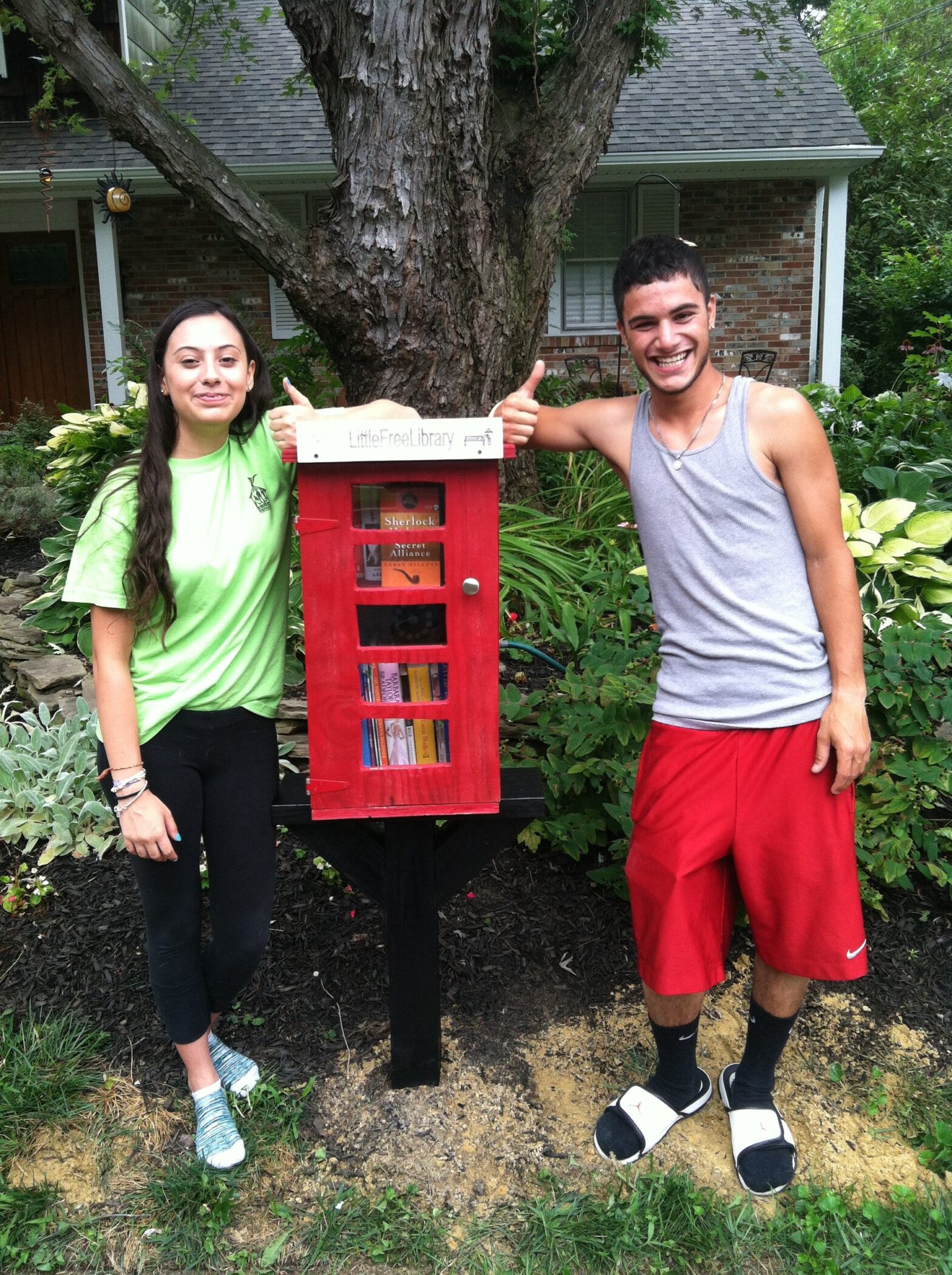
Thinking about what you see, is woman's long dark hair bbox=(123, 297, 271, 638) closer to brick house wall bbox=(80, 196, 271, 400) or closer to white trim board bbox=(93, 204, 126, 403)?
white trim board bbox=(93, 204, 126, 403)

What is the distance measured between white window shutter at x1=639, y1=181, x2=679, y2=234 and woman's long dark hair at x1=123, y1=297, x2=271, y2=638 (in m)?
9.44

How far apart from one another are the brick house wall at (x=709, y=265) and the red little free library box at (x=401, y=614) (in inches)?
353

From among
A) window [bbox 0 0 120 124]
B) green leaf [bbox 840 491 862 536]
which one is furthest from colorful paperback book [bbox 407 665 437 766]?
window [bbox 0 0 120 124]

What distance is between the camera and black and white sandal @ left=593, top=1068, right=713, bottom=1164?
2.25 metres

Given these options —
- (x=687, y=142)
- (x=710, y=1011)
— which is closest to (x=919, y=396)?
(x=710, y=1011)

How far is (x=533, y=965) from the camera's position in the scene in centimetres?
279

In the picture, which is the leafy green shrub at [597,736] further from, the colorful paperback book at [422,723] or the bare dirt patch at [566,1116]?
the colorful paperback book at [422,723]

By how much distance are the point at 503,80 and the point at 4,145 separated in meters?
7.30

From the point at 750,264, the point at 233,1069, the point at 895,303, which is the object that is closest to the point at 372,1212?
the point at 233,1069

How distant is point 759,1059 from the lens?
7.33 feet

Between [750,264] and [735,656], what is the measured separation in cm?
984

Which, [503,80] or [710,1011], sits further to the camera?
[503,80]

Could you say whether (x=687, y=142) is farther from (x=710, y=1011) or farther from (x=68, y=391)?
(x=710, y=1011)

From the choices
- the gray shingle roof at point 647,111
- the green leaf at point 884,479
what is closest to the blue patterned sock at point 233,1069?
the green leaf at point 884,479
